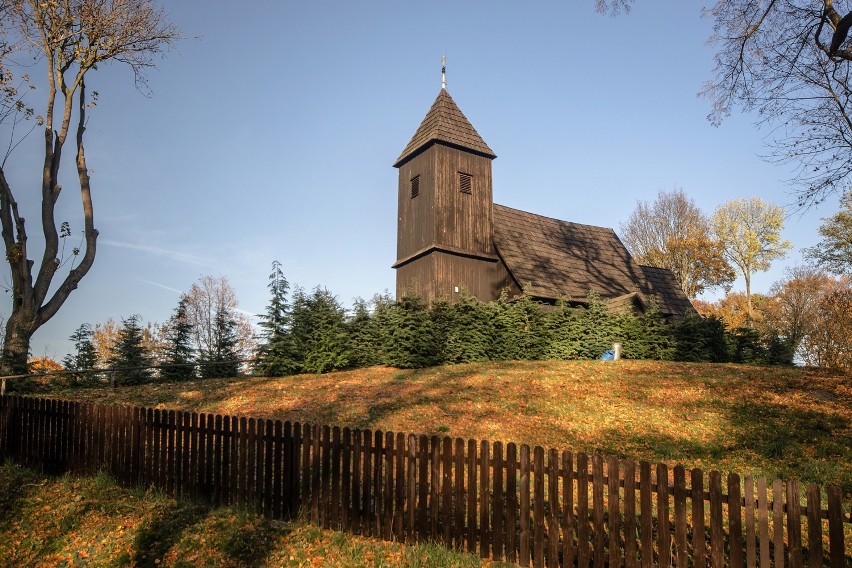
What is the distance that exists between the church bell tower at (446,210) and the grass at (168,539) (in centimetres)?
1863

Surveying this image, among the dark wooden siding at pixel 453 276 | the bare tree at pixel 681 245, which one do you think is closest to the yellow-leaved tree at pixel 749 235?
the bare tree at pixel 681 245

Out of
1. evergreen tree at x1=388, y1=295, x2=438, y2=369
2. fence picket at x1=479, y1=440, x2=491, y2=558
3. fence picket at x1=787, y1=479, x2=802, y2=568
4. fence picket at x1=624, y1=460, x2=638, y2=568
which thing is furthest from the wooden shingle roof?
fence picket at x1=787, y1=479, x2=802, y2=568

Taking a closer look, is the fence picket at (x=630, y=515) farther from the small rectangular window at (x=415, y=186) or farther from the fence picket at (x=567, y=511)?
the small rectangular window at (x=415, y=186)

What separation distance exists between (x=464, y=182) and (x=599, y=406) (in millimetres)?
16670

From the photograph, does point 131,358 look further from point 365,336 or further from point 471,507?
point 471,507

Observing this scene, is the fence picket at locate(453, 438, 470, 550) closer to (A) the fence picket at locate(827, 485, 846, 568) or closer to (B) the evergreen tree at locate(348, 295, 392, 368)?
(A) the fence picket at locate(827, 485, 846, 568)

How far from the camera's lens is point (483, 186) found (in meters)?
30.4

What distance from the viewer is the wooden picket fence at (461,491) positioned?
6383 mm

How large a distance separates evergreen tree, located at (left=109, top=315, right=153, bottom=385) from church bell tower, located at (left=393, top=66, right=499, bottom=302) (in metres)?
11.7

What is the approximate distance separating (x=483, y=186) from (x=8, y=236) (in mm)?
20014

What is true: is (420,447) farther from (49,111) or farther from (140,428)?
(49,111)

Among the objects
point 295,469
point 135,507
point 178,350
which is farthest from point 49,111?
point 295,469

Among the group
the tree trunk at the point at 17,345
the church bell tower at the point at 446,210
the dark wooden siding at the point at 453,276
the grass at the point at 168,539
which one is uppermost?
the church bell tower at the point at 446,210

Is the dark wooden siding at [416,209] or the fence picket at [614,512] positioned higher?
the dark wooden siding at [416,209]
